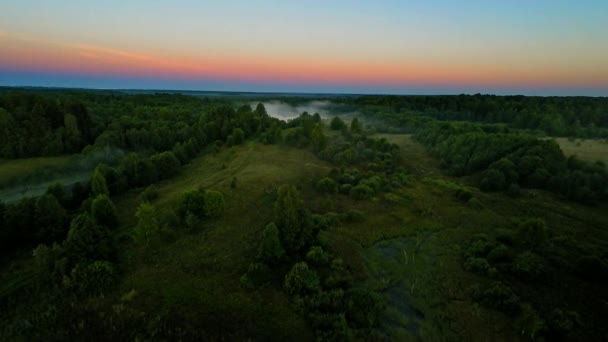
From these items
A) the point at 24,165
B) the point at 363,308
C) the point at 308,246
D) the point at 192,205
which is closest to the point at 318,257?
the point at 308,246

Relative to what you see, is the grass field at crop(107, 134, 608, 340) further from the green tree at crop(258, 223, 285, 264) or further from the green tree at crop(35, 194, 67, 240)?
the green tree at crop(35, 194, 67, 240)

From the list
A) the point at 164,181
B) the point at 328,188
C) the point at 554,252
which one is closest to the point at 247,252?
the point at 328,188

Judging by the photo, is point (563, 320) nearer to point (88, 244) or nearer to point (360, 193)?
point (360, 193)

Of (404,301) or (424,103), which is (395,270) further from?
(424,103)

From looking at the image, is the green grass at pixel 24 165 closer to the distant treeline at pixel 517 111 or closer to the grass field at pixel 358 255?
the grass field at pixel 358 255

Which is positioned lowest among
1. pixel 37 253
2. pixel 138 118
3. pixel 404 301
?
pixel 404 301
